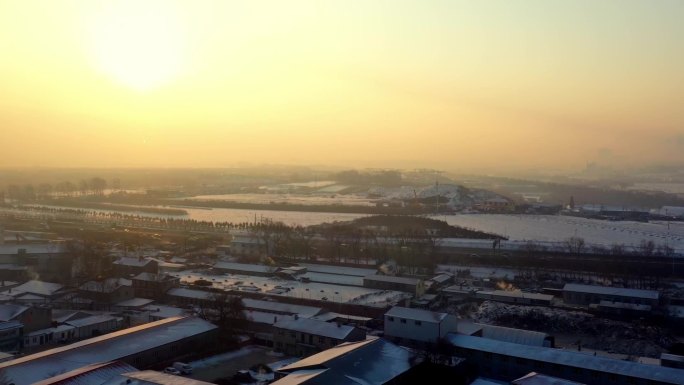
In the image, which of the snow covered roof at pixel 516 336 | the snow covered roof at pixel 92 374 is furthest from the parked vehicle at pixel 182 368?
the snow covered roof at pixel 516 336

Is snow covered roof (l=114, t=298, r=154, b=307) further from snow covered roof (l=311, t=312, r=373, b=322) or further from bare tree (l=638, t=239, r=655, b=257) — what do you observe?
bare tree (l=638, t=239, r=655, b=257)

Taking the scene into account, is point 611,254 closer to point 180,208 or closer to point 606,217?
point 606,217

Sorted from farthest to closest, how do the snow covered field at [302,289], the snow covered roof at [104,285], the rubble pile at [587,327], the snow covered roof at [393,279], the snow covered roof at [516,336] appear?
the snow covered roof at [393,279], the snow covered field at [302,289], the snow covered roof at [104,285], the rubble pile at [587,327], the snow covered roof at [516,336]

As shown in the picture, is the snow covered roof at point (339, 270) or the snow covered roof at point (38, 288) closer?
the snow covered roof at point (38, 288)

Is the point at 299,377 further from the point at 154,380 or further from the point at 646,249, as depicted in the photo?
the point at 646,249

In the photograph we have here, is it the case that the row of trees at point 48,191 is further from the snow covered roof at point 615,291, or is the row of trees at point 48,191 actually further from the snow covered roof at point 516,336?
the snow covered roof at point 516,336

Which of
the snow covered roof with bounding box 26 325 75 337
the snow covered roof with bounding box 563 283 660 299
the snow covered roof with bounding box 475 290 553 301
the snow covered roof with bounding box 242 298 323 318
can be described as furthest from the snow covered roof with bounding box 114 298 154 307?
the snow covered roof with bounding box 563 283 660 299
